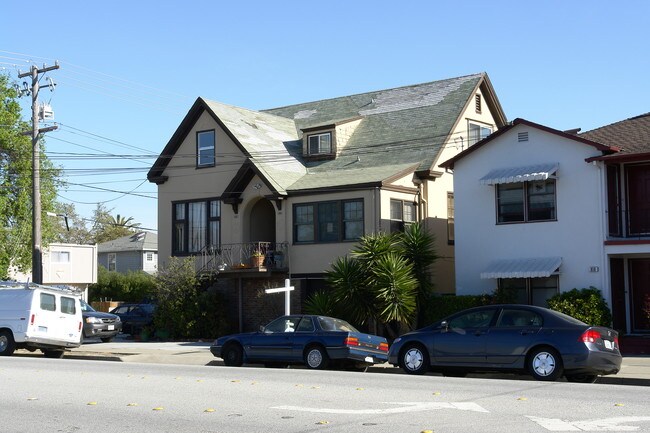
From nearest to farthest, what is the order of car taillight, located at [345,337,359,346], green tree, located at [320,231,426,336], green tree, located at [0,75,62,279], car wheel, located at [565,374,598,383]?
1. car wheel, located at [565,374,598,383]
2. car taillight, located at [345,337,359,346]
3. green tree, located at [320,231,426,336]
4. green tree, located at [0,75,62,279]

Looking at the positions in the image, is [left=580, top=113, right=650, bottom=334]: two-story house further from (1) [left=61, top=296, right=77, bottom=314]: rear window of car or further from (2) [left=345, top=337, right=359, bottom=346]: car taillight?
(1) [left=61, top=296, right=77, bottom=314]: rear window of car

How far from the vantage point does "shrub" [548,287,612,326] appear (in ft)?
80.8

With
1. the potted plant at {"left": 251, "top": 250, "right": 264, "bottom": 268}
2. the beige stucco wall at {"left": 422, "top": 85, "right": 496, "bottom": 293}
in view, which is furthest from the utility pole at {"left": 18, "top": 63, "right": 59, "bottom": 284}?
the beige stucco wall at {"left": 422, "top": 85, "right": 496, "bottom": 293}

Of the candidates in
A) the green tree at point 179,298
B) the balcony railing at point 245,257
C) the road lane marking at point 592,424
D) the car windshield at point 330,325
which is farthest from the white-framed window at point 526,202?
the road lane marking at point 592,424

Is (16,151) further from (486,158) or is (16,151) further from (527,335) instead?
(527,335)

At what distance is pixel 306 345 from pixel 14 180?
2752cm

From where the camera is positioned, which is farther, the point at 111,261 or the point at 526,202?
the point at 111,261

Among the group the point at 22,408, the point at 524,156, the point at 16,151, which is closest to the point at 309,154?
the point at 524,156

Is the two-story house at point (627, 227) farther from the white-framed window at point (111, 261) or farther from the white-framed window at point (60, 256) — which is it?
the white-framed window at point (111, 261)

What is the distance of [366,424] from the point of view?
10.2 meters

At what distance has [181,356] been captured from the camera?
80.7 ft

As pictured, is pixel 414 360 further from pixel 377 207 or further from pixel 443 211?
pixel 443 211

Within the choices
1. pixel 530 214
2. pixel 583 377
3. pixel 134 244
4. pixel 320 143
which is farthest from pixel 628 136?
pixel 134 244

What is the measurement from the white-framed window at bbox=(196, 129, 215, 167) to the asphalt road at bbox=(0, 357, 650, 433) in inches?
720
